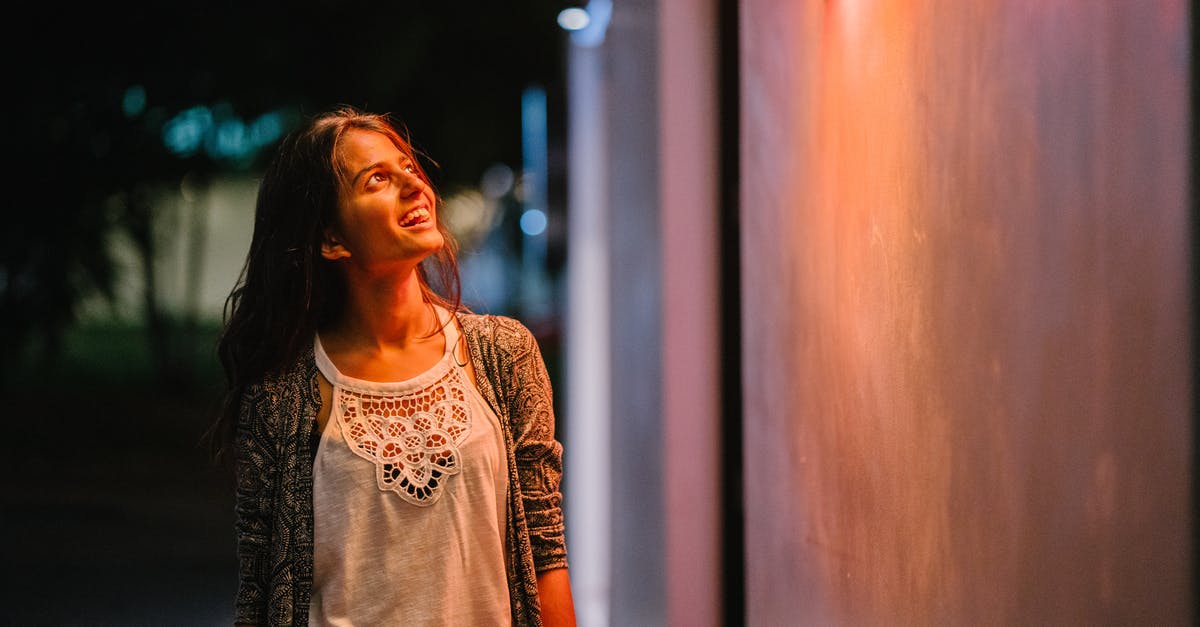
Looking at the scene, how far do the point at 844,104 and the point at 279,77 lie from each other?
842 centimetres

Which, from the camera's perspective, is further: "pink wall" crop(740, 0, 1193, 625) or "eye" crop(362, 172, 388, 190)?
"eye" crop(362, 172, 388, 190)

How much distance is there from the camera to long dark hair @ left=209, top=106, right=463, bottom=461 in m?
2.19

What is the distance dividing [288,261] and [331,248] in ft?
0.29

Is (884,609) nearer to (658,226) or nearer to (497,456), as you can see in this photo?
(497,456)

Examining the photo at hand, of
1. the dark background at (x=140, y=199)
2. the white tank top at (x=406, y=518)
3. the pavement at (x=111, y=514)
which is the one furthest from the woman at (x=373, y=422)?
the dark background at (x=140, y=199)

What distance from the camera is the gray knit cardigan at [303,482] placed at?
2.07m

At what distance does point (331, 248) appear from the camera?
2197 millimetres

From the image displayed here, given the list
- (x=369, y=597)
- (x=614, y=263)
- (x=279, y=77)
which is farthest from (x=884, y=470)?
(x=279, y=77)

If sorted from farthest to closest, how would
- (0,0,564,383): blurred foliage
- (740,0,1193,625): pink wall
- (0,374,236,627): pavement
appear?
(0,0,564,383): blurred foliage < (0,374,236,627): pavement < (740,0,1193,625): pink wall

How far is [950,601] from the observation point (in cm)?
182

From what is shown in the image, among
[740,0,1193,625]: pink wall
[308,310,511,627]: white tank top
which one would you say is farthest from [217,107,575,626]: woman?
[740,0,1193,625]: pink wall

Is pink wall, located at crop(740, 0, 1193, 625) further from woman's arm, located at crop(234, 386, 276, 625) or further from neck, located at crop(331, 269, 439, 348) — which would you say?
woman's arm, located at crop(234, 386, 276, 625)

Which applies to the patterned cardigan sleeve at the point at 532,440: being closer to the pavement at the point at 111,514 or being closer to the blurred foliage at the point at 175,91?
the pavement at the point at 111,514

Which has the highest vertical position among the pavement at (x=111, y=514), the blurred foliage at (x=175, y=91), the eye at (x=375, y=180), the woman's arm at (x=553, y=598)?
the blurred foliage at (x=175, y=91)
